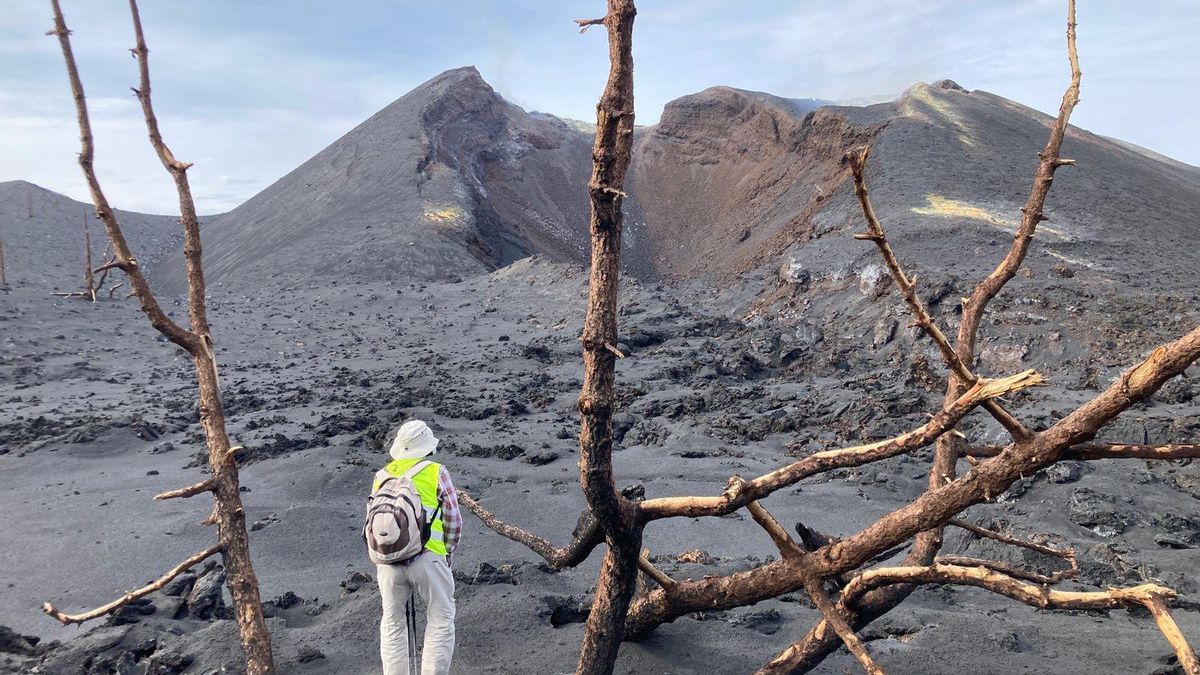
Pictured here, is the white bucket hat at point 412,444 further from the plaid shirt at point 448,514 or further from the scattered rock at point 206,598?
the scattered rock at point 206,598

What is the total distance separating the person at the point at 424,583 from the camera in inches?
132

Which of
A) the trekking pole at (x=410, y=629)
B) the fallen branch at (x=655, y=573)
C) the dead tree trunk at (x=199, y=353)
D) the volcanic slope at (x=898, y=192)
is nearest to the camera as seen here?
the fallen branch at (x=655, y=573)

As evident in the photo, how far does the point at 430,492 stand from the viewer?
3416 mm

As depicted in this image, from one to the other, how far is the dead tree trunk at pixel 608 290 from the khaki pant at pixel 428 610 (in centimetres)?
81

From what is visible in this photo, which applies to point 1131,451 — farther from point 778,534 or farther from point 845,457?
point 778,534

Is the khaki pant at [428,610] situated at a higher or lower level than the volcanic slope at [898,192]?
lower

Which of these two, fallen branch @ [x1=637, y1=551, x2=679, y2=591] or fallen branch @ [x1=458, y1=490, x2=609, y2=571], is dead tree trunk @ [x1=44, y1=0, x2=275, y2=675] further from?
fallen branch @ [x1=637, y1=551, x2=679, y2=591]

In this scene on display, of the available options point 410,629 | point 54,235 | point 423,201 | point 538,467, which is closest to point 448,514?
point 410,629

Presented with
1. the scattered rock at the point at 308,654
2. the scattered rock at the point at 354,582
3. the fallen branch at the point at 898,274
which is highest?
the fallen branch at the point at 898,274

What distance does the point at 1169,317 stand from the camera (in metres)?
10.3

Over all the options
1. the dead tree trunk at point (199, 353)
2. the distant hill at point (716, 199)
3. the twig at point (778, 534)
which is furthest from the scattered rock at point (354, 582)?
the distant hill at point (716, 199)

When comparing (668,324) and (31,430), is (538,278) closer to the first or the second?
(668,324)

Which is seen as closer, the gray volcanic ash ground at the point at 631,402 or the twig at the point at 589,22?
the twig at the point at 589,22

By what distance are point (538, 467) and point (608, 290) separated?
5.49 meters
